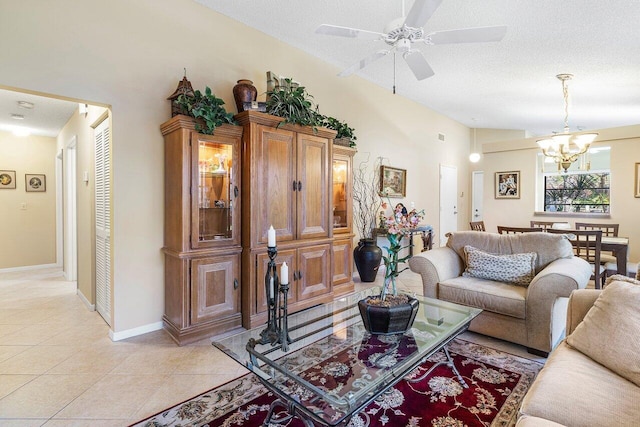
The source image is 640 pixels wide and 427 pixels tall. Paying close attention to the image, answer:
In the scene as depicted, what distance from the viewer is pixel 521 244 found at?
3.03m

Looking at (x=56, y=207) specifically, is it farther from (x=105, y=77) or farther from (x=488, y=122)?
(x=488, y=122)

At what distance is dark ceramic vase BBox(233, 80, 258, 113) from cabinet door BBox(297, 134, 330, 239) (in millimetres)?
599

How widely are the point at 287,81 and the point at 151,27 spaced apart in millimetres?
1279

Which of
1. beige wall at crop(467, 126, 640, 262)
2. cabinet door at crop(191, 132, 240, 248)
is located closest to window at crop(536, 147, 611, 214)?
beige wall at crop(467, 126, 640, 262)

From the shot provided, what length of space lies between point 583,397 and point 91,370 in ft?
9.26

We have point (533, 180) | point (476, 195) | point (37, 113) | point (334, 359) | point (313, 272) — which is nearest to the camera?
point (334, 359)

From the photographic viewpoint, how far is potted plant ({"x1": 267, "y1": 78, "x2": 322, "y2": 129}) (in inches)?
124

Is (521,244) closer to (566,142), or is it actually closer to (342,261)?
(342,261)

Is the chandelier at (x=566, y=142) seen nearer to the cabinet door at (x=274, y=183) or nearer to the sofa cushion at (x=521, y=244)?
the sofa cushion at (x=521, y=244)

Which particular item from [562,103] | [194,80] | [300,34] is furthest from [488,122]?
[194,80]

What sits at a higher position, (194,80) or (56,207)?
(194,80)

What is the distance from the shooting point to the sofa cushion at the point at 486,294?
249 cm

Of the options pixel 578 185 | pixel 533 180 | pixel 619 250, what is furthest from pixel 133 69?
pixel 578 185

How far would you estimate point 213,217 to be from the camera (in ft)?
9.45
